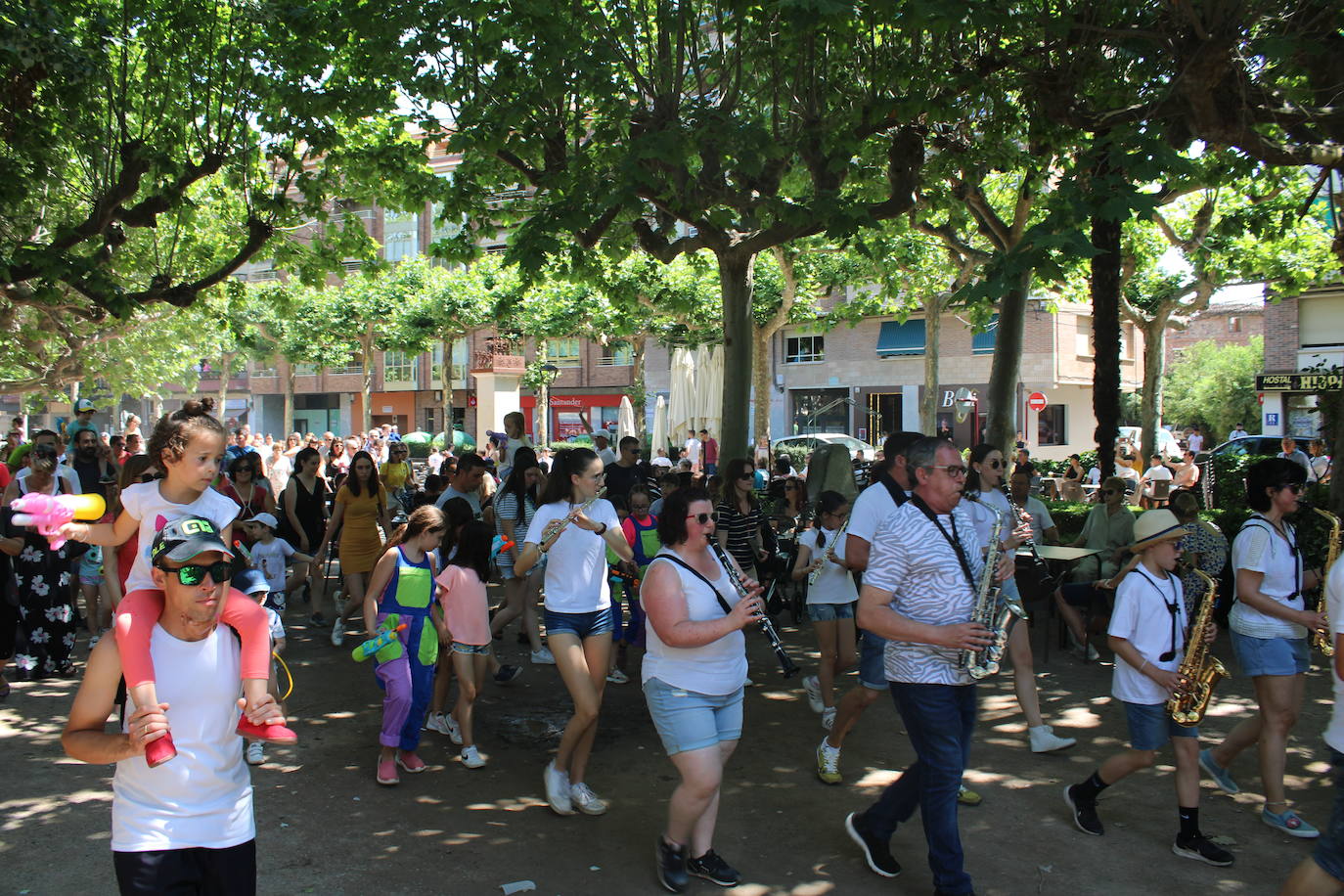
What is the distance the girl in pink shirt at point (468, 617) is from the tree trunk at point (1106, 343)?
25.6ft

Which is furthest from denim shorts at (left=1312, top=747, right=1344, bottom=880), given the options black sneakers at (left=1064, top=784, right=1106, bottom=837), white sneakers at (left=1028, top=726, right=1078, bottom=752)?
white sneakers at (left=1028, top=726, right=1078, bottom=752)

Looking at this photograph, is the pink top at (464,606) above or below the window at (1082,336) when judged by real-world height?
below

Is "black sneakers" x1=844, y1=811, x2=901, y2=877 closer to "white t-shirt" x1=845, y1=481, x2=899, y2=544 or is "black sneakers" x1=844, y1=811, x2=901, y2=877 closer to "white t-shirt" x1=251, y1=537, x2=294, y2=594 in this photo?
"white t-shirt" x1=845, y1=481, x2=899, y2=544

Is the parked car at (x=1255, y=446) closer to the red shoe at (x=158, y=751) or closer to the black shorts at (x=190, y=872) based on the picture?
the black shorts at (x=190, y=872)

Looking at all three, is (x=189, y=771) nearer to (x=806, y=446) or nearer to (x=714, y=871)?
(x=714, y=871)

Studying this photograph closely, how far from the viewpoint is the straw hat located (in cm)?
452

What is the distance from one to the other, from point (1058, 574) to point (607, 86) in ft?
19.2

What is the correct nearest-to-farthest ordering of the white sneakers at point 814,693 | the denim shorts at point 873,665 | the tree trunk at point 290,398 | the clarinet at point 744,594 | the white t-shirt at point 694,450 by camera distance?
the clarinet at point 744,594 → the denim shorts at point 873,665 → the white sneakers at point 814,693 → the white t-shirt at point 694,450 → the tree trunk at point 290,398

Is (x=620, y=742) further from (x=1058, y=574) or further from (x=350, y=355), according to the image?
(x=350, y=355)

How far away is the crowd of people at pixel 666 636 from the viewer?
2645 mm

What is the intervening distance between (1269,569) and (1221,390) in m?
44.1

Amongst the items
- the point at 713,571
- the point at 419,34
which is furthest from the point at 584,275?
the point at 713,571

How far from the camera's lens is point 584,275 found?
1249cm

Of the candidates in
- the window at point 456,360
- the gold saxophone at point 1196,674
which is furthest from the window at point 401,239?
the gold saxophone at point 1196,674
